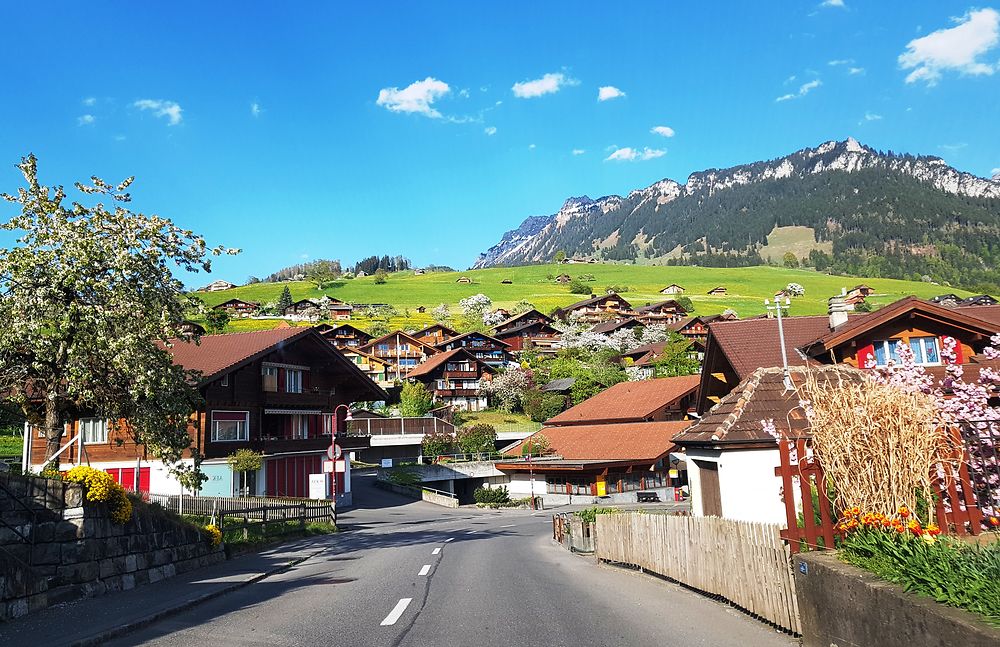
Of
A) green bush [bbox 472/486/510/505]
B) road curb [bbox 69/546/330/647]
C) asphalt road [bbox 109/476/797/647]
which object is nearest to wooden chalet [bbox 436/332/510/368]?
green bush [bbox 472/486/510/505]

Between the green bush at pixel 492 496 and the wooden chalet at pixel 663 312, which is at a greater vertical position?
the wooden chalet at pixel 663 312

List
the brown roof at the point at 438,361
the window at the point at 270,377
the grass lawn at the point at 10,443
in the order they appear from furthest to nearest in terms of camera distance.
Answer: the brown roof at the point at 438,361 → the grass lawn at the point at 10,443 → the window at the point at 270,377

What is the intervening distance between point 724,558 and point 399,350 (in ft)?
326

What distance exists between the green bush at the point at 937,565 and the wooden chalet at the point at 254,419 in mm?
30047

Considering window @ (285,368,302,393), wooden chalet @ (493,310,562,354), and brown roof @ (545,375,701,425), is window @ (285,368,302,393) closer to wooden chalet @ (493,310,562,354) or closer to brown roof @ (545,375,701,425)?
brown roof @ (545,375,701,425)

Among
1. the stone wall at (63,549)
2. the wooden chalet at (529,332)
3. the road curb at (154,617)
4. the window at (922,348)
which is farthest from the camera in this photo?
the wooden chalet at (529,332)

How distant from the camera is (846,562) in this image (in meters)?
7.57

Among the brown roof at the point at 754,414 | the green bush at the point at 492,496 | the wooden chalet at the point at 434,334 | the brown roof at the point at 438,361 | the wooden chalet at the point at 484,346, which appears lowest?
the green bush at the point at 492,496

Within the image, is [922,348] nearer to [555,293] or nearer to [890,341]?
[890,341]

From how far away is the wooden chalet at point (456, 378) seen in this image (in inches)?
3605

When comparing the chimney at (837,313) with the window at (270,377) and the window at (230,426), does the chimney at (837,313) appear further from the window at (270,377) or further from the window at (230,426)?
the window at (230,426)

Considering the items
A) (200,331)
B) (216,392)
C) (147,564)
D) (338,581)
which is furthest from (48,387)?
(216,392)

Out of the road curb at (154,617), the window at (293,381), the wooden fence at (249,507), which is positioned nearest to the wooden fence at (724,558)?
the road curb at (154,617)

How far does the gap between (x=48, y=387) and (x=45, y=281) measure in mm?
2808
